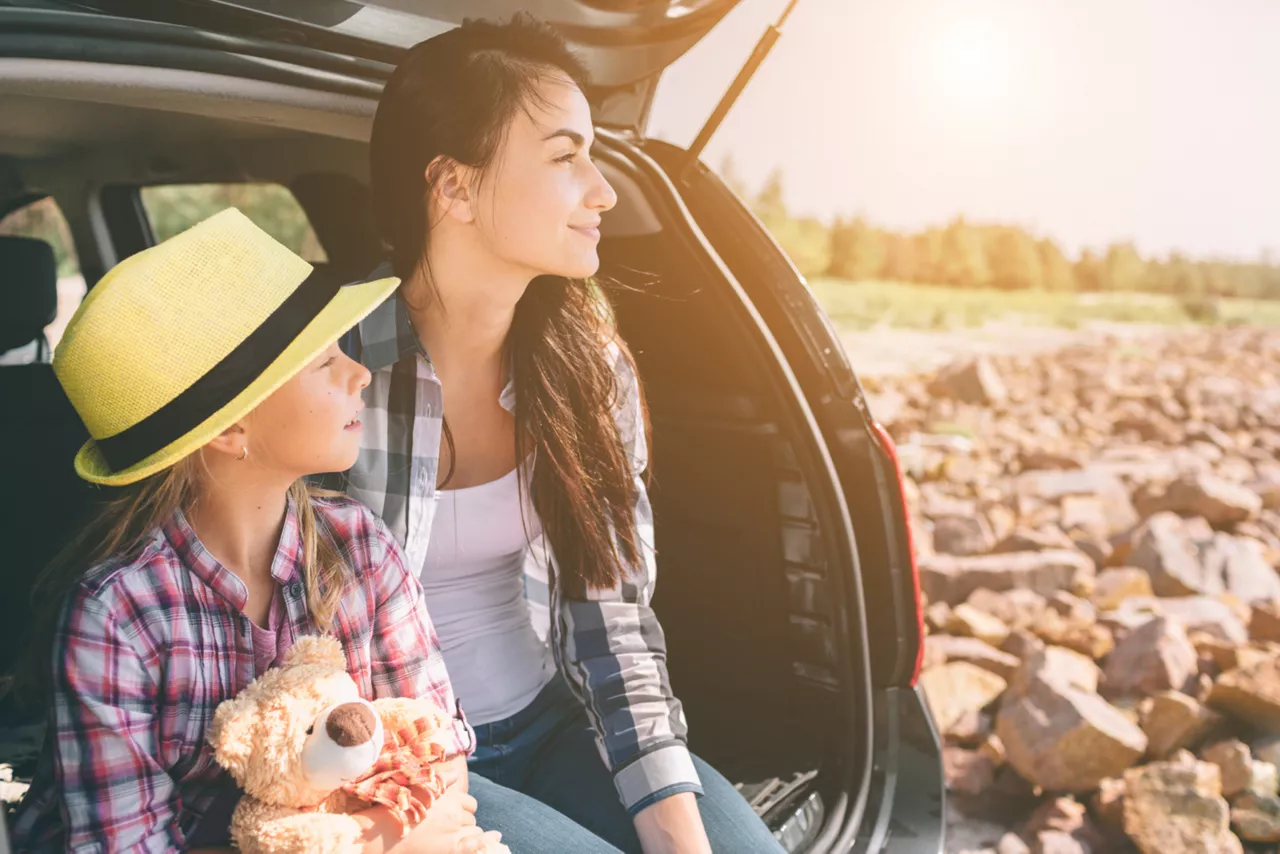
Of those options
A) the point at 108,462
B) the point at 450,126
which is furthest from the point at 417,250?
the point at 108,462

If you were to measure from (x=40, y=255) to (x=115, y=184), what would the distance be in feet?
3.08

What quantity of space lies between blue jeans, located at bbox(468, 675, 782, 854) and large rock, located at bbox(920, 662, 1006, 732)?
1.70 metres

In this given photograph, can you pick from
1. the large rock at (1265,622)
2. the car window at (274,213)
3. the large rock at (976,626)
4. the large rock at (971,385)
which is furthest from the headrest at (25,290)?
the large rock at (971,385)

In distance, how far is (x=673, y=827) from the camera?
1616 mm

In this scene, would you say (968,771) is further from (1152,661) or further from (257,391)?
(257,391)

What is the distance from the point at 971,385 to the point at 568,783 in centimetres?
830

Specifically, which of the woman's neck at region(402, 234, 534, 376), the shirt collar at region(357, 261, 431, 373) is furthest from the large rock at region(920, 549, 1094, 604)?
the shirt collar at region(357, 261, 431, 373)

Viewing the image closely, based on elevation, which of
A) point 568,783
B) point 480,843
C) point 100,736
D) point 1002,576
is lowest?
point 1002,576

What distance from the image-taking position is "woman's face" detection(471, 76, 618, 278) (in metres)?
1.56

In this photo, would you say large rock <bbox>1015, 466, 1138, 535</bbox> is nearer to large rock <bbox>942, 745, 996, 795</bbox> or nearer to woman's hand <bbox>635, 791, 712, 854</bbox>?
large rock <bbox>942, 745, 996, 795</bbox>

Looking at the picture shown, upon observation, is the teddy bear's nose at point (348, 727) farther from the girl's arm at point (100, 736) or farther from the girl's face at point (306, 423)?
the girl's face at point (306, 423)

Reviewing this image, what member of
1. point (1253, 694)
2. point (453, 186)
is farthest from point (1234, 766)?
point (453, 186)

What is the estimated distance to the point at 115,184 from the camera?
3.17 metres

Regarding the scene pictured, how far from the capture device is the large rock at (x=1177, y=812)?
2578 mm
